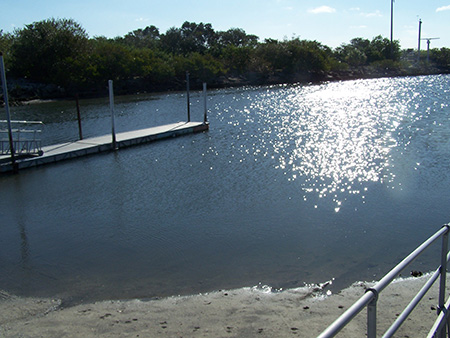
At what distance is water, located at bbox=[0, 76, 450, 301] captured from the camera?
7.60m

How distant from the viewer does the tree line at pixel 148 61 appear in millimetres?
59781

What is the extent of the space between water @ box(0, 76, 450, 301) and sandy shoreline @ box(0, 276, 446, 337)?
1.52 ft

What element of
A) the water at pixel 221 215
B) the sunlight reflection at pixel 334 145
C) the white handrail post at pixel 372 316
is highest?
the white handrail post at pixel 372 316

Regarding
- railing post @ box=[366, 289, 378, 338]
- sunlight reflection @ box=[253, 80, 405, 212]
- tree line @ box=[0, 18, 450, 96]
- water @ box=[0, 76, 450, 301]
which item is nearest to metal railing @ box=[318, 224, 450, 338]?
railing post @ box=[366, 289, 378, 338]

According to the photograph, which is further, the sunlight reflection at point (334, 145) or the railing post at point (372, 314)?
the sunlight reflection at point (334, 145)

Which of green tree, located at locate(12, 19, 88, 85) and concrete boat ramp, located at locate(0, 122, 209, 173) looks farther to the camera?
green tree, located at locate(12, 19, 88, 85)

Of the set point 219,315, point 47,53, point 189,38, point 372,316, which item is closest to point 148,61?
point 47,53

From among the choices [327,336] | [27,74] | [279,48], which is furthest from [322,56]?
[327,336]

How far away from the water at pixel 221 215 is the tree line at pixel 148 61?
143 feet

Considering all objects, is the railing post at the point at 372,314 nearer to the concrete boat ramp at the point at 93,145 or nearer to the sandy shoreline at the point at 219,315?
the sandy shoreline at the point at 219,315

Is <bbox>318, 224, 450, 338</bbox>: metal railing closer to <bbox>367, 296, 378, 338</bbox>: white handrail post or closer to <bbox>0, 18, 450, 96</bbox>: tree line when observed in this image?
<bbox>367, 296, 378, 338</bbox>: white handrail post

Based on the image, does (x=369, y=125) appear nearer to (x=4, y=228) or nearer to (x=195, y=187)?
(x=195, y=187)

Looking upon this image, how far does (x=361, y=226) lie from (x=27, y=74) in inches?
2367

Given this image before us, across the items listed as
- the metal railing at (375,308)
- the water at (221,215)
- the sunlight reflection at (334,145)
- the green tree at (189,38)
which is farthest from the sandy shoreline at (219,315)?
the green tree at (189,38)
